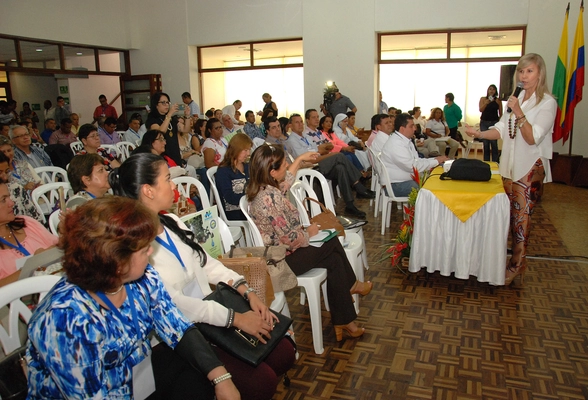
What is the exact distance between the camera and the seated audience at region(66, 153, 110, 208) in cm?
275

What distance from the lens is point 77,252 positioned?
122 centimetres

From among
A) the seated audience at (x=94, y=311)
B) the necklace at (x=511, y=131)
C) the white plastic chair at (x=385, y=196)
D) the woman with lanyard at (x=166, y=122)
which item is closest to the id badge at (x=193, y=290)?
the seated audience at (x=94, y=311)

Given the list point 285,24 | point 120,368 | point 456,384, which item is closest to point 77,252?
point 120,368

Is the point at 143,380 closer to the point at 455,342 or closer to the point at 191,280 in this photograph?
the point at 191,280

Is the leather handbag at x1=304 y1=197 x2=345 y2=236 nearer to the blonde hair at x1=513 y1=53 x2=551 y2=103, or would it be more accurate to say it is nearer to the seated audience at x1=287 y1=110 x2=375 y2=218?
the blonde hair at x1=513 y1=53 x2=551 y2=103

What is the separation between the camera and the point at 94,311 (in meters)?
1.23

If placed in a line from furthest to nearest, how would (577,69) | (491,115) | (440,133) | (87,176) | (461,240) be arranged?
(440,133)
(491,115)
(577,69)
(461,240)
(87,176)

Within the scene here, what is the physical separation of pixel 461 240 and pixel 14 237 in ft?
9.10

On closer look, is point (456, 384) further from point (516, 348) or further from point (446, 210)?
point (446, 210)

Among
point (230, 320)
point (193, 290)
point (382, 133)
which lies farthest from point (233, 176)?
point (382, 133)

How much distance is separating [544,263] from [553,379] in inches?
69.9

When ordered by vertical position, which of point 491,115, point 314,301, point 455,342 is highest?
point 491,115

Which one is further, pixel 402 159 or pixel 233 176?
pixel 402 159

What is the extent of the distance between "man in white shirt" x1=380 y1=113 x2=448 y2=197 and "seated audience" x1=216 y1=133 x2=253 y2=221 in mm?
1683
